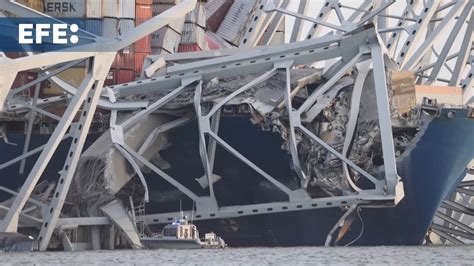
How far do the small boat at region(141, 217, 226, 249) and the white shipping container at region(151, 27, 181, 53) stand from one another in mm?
19959

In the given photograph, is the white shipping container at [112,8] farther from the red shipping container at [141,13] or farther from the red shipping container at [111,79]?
the red shipping container at [111,79]

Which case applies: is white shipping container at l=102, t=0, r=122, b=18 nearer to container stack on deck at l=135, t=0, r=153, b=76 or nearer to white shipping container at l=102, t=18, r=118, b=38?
white shipping container at l=102, t=18, r=118, b=38

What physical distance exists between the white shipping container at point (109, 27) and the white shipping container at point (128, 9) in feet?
3.23

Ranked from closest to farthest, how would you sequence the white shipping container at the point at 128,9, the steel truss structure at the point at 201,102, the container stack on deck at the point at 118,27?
the steel truss structure at the point at 201,102 → the container stack on deck at the point at 118,27 → the white shipping container at the point at 128,9

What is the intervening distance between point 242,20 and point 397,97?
25352 millimetres

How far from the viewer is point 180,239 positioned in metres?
49.8

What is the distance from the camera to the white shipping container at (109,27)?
214ft

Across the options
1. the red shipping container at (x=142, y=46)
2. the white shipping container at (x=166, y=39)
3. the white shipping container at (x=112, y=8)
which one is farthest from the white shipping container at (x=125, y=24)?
the white shipping container at (x=166, y=39)

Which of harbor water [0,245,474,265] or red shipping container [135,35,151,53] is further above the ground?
red shipping container [135,35,151,53]

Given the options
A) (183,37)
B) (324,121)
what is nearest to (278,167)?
(324,121)

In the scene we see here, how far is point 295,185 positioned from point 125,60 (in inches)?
713

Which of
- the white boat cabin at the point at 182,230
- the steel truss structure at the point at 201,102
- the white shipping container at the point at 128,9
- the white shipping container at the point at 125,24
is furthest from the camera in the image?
the white shipping container at the point at 128,9

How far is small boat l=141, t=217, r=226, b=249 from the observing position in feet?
164

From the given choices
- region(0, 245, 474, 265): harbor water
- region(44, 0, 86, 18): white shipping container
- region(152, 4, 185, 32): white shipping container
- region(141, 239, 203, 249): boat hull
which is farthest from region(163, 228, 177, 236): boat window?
region(152, 4, 185, 32): white shipping container
